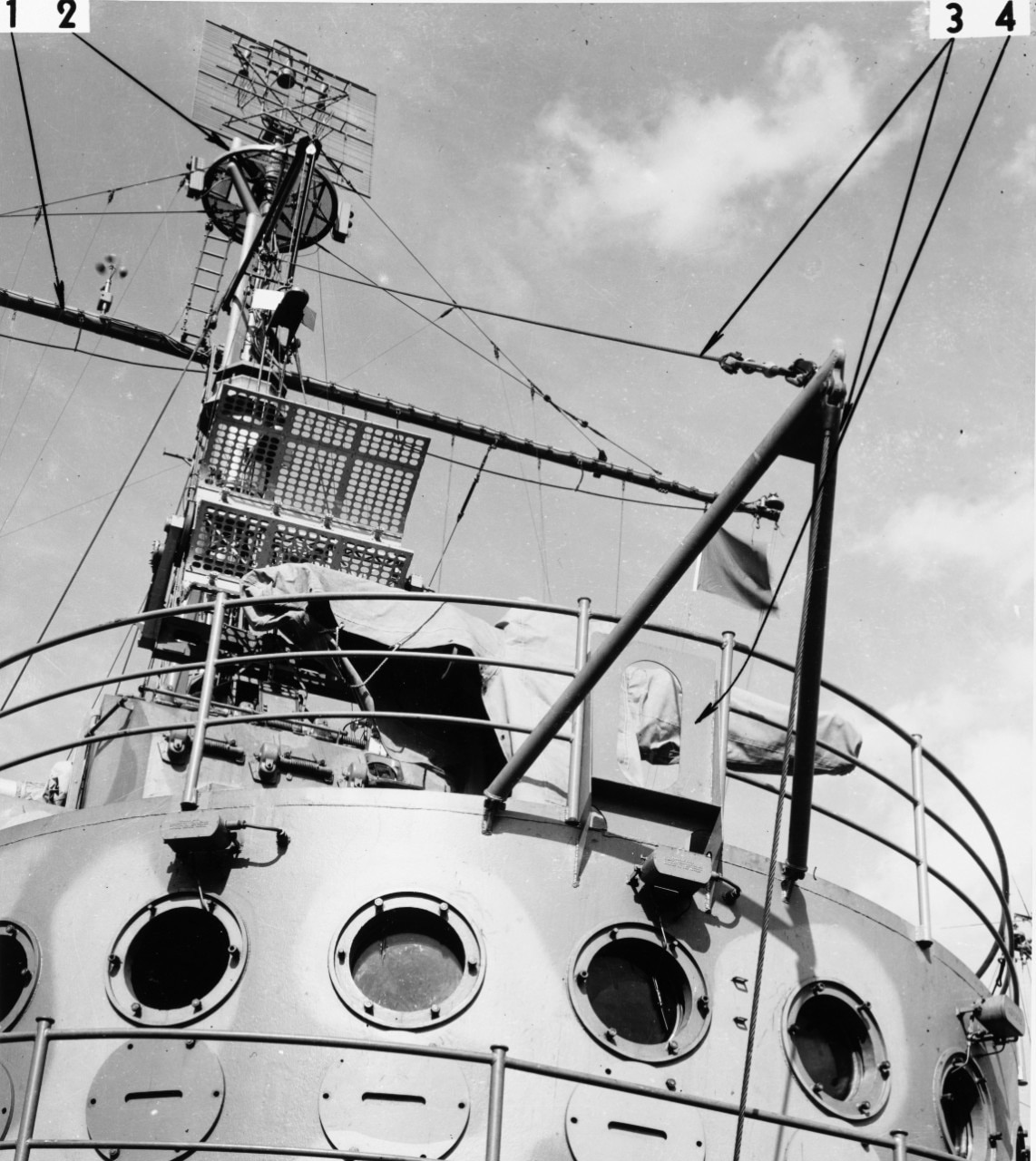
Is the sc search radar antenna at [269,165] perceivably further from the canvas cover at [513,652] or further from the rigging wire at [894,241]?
the rigging wire at [894,241]

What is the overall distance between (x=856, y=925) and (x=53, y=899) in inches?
148

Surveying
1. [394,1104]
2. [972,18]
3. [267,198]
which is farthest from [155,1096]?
[267,198]

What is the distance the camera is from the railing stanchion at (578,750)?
608 cm

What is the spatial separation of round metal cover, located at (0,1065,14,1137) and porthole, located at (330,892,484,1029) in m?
1.41

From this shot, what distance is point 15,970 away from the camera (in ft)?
19.4

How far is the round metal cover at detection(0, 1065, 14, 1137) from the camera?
547 cm

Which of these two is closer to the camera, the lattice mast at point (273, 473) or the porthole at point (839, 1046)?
the porthole at point (839, 1046)

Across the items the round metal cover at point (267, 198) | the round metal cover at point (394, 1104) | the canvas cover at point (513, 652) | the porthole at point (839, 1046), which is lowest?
the round metal cover at point (394, 1104)

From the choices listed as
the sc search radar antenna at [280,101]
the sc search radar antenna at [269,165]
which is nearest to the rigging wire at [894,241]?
the sc search radar antenna at [269,165]

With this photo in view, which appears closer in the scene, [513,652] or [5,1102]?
[5,1102]

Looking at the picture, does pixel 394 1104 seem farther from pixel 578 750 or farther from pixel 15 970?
pixel 15 970

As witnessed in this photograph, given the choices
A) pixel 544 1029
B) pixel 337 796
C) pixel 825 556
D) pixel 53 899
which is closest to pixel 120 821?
pixel 53 899

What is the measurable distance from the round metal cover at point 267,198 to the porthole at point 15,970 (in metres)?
11.4

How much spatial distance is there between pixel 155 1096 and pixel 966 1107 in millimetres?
3844
